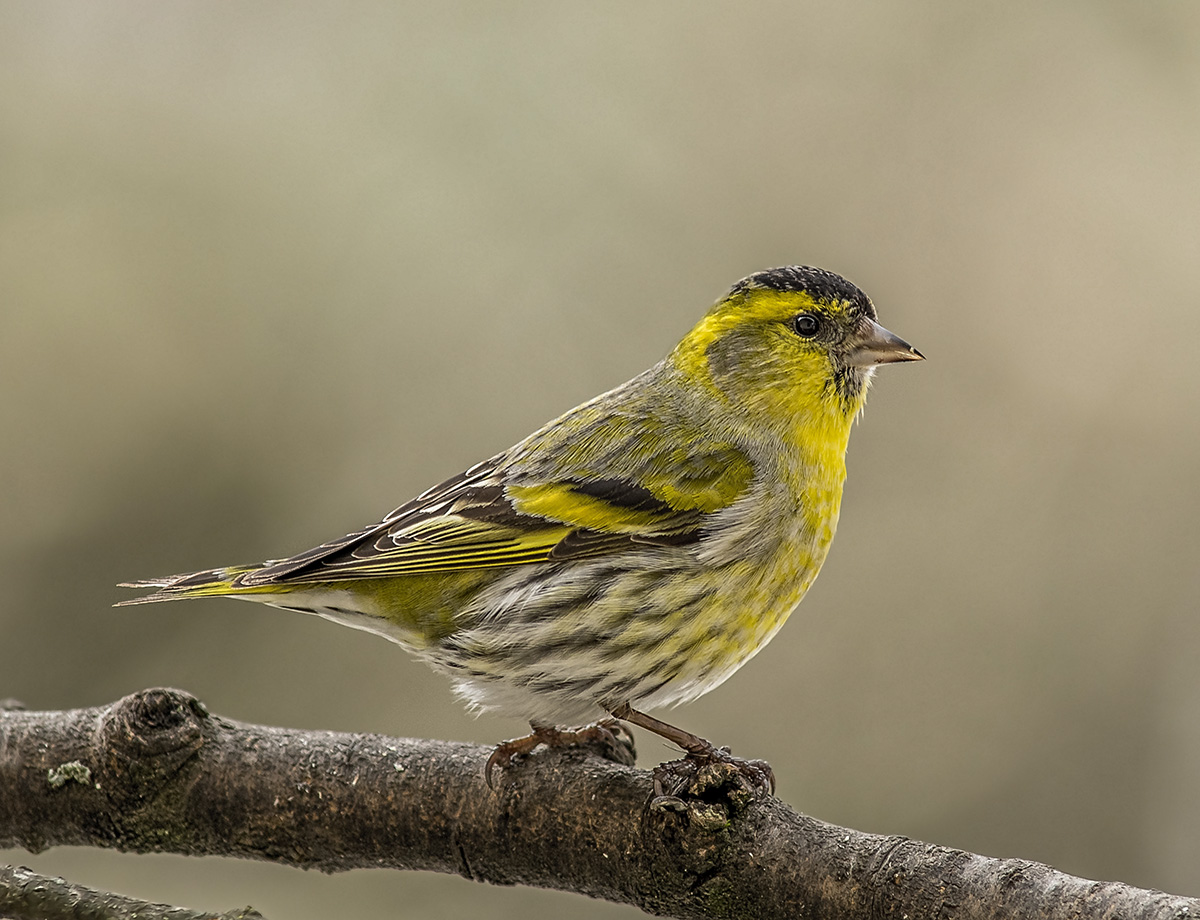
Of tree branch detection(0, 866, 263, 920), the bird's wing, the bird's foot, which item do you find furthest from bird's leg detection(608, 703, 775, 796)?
tree branch detection(0, 866, 263, 920)

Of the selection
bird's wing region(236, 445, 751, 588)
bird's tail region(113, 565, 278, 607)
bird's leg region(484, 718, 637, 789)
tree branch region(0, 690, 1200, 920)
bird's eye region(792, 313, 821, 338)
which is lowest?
tree branch region(0, 690, 1200, 920)

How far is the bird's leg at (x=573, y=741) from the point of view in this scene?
3086 mm

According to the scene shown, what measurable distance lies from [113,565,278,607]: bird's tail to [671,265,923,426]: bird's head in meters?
1.50

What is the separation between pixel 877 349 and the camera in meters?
3.70

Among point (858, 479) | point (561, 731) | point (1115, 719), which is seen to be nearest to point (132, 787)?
point (561, 731)

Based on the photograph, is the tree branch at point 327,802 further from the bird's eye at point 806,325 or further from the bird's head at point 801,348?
the bird's eye at point 806,325

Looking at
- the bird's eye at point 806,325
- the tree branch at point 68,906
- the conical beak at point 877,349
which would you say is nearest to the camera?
the tree branch at point 68,906

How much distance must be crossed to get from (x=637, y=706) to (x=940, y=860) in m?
1.25

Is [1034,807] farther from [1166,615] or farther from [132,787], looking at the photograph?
[132,787]

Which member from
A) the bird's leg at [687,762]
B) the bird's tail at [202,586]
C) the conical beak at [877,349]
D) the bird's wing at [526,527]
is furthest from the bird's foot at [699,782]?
the conical beak at [877,349]

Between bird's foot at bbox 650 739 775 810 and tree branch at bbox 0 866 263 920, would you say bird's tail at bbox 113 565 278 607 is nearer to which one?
tree branch at bbox 0 866 263 920

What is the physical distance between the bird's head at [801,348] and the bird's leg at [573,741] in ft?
3.45

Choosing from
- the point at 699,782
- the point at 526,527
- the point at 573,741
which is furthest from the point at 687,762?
the point at 526,527

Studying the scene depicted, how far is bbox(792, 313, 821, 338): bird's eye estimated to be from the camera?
3.76m
